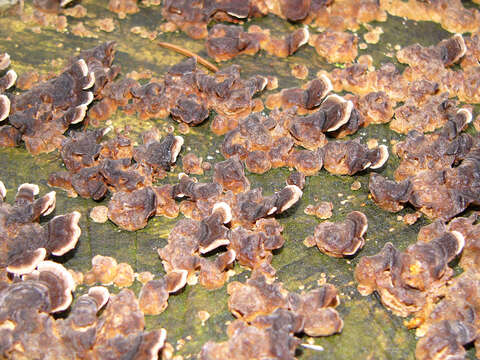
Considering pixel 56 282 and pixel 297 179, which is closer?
pixel 56 282

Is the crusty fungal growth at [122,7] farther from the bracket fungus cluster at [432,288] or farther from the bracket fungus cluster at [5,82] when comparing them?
the bracket fungus cluster at [432,288]

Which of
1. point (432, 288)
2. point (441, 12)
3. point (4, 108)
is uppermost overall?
point (441, 12)

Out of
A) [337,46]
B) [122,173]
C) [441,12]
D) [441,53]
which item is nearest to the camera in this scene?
[122,173]

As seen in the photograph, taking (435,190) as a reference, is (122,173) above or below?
below

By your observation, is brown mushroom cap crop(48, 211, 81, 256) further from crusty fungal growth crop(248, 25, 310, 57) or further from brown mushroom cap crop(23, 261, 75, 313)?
crusty fungal growth crop(248, 25, 310, 57)

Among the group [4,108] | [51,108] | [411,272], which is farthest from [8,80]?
[411,272]

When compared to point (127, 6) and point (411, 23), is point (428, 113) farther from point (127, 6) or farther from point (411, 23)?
point (127, 6)

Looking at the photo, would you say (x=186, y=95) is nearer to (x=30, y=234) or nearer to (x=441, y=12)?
(x=30, y=234)
